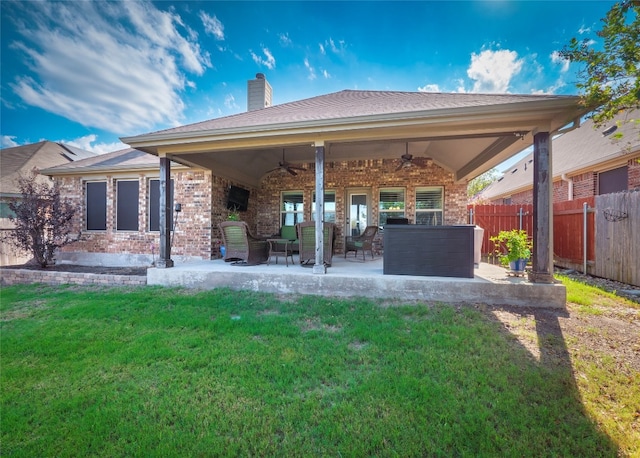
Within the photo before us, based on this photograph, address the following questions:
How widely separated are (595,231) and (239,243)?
25.9ft

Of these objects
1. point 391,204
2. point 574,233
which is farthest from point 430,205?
point 574,233

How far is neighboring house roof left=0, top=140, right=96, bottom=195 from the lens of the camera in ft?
32.6

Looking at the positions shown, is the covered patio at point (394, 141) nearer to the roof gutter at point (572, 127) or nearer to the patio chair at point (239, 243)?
the roof gutter at point (572, 127)

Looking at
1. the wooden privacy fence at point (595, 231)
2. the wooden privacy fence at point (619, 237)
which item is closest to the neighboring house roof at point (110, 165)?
the wooden privacy fence at point (595, 231)

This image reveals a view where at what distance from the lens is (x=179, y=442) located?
173cm

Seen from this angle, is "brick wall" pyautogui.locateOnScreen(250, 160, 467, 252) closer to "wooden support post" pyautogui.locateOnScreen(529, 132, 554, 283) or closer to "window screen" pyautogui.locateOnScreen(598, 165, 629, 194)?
"wooden support post" pyautogui.locateOnScreen(529, 132, 554, 283)

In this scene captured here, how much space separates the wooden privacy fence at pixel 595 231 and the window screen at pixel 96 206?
10.9 metres

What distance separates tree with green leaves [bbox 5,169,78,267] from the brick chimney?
597 centimetres

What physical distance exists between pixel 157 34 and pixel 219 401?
899 centimetres

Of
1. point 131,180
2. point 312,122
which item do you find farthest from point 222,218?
point 312,122

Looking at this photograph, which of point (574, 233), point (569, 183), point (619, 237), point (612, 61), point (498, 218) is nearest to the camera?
point (612, 61)

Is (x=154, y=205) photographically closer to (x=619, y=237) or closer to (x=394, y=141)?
(x=394, y=141)

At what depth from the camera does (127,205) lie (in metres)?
7.68

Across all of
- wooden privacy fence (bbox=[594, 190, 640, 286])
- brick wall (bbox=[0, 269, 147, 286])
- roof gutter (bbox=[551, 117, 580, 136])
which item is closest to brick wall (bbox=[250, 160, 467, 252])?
wooden privacy fence (bbox=[594, 190, 640, 286])
